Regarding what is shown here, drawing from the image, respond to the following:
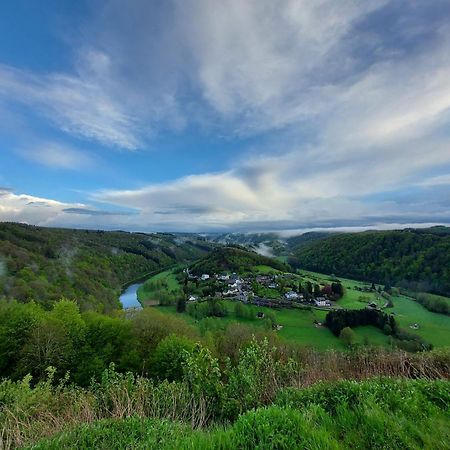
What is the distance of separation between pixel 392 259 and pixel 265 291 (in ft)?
260

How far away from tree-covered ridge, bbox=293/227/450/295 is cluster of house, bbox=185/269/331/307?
163ft

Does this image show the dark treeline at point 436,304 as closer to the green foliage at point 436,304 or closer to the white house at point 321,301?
the green foliage at point 436,304

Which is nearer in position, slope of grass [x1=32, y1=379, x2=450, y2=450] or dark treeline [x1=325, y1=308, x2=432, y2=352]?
slope of grass [x1=32, y1=379, x2=450, y2=450]

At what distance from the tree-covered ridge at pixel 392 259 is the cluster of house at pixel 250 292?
4959 centimetres

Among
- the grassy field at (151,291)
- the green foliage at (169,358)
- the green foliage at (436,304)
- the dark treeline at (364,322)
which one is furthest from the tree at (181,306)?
the green foliage at (436,304)

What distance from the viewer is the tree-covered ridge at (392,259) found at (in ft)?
344

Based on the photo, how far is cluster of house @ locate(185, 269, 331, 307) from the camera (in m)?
78.6

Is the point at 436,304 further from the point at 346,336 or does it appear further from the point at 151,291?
the point at 151,291

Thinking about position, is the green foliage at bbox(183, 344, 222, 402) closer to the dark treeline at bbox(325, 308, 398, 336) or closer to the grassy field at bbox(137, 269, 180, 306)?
the dark treeline at bbox(325, 308, 398, 336)

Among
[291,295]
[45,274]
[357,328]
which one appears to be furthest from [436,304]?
[45,274]

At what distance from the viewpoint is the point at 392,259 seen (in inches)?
5157

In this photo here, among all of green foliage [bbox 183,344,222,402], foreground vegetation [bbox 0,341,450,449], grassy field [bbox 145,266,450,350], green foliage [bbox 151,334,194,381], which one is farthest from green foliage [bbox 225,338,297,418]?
grassy field [bbox 145,266,450,350]

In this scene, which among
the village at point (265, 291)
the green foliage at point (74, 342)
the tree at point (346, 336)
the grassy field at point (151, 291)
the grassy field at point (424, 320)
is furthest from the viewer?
the grassy field at point (151, 291)

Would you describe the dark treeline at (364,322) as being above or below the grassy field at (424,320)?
above
